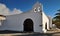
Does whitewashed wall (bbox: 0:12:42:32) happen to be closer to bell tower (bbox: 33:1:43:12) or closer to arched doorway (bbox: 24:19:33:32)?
arched doorway (bbox: 24:19:33:32)

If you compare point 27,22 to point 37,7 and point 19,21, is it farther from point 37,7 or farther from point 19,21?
point 37,7

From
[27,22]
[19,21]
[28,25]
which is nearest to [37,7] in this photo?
[27,22]

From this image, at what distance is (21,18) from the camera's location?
22453 mm

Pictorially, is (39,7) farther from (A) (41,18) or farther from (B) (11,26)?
(B) (11,26)

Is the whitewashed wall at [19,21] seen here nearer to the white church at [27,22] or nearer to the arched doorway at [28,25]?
the white church at [27,22]

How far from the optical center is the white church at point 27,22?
21.4 metres

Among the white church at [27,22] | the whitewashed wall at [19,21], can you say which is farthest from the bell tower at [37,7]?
the whitewashed wall at [19,21]

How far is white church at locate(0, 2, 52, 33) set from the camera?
21.4 meters

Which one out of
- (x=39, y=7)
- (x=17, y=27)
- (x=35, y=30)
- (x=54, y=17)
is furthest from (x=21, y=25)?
(x=54, y=17)

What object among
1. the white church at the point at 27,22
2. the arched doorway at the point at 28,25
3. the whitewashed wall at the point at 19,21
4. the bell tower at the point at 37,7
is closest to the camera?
the white church at the point at 27,22

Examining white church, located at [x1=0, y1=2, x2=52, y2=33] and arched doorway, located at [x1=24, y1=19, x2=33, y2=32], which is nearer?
white church, located at [x1=0, y1=2, x2=52, y2=33]

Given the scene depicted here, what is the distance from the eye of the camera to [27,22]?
22.7 m

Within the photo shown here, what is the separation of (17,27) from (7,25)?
6.75 feet

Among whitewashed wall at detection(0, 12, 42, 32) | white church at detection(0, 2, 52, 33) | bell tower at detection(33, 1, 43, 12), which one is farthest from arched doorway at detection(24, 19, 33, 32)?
bell tower at detection(33, 1, 43, 12)
